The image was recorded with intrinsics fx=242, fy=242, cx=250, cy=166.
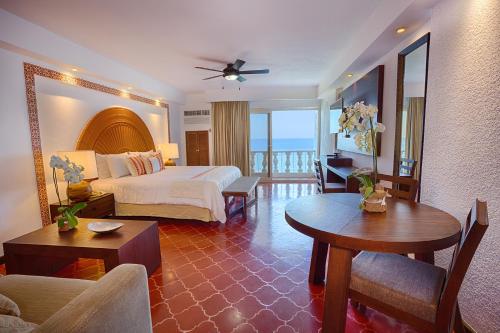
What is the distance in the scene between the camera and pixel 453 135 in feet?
5.55

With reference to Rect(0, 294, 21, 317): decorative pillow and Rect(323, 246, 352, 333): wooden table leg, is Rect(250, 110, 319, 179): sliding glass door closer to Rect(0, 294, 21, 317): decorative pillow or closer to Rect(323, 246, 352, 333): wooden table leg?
Rect(323, 246, 352, 333): wooden table leg

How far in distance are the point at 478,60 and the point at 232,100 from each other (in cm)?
525

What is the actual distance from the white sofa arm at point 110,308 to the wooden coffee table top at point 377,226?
0.87m

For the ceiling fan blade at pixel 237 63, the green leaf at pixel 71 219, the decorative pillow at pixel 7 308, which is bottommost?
the green leaf at pixel 71 219

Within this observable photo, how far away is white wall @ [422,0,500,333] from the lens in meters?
1.35

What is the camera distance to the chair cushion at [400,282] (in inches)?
45.4

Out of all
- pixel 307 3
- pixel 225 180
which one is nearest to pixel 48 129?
pixel 225 180

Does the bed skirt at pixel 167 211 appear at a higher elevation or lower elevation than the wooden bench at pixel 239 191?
lower

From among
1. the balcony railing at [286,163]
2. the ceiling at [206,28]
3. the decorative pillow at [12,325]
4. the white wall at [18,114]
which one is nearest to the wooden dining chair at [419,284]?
the decorative pillow at [12,325]

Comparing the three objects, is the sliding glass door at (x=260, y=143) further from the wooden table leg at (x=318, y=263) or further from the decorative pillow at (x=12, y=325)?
the decorative pillow at (x=12, y=325)

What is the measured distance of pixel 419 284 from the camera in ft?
4.02

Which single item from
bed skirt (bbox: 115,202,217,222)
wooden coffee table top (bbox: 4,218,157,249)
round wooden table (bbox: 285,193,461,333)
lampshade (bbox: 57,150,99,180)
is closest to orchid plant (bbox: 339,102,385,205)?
round wooden table (bbox: 285,193,461,333)

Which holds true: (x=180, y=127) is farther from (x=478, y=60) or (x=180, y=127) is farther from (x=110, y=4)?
(x=478, y=60)

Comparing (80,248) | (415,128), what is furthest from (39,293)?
(415,128)
